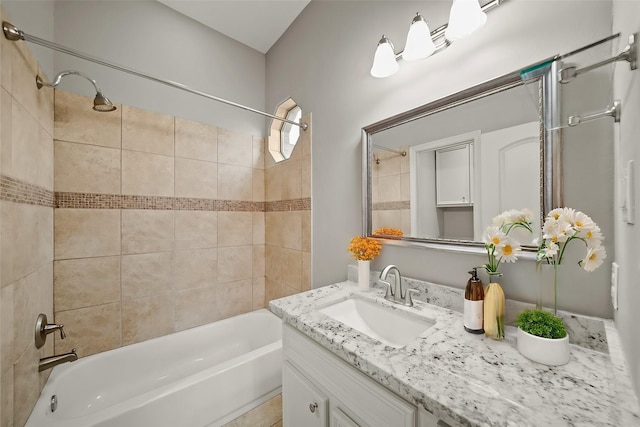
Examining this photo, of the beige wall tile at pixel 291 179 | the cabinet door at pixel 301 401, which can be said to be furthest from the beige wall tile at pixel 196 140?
the cabinet door at pixel 301 401

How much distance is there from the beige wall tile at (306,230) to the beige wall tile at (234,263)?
647 mm

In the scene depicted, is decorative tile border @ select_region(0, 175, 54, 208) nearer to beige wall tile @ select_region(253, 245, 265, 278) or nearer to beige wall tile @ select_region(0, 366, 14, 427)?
beige wall tile @ select_region(0, 366, 14, 427)

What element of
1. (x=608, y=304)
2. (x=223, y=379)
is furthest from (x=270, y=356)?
(x=608, y=304)

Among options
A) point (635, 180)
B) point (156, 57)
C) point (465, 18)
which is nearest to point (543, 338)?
point (635, 180)

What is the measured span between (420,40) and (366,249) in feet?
3.21

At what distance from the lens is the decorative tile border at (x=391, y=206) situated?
1229 millimetres

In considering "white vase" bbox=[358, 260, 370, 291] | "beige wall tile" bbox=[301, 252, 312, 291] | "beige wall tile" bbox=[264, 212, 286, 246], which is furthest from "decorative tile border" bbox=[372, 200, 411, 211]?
"beige wall tile" bbox=[264, 212, 286, 246]

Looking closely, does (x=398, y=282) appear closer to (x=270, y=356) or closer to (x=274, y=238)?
(x=270, y=356)

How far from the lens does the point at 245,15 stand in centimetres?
194

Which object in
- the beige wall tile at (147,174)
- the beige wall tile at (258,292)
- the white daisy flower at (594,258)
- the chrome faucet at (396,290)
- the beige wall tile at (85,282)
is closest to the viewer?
the white daisy flower at (594,258)

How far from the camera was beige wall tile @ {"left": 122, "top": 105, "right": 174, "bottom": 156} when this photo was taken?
5.56 ft

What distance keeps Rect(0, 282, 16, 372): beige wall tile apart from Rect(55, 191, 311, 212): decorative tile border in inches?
29.5

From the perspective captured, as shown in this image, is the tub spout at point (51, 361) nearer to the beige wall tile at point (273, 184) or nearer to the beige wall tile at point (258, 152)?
the beige wall tile at point (273, 184)

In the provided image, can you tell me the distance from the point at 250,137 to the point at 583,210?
7.31ft
